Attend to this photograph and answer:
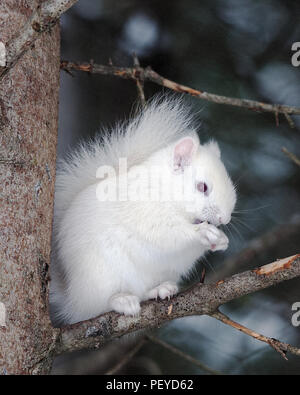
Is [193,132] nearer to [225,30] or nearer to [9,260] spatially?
[225,30]

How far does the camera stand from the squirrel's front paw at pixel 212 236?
4.43 feet

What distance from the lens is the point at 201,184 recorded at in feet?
4.62

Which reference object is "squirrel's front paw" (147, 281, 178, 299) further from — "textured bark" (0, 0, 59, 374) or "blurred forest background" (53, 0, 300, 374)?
"blurred forest background" (53, 0, 300, 374)

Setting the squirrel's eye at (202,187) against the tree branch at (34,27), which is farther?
the squirrel's eye at (202,187)

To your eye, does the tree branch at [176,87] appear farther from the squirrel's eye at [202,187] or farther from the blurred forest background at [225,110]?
the blurred forest background at [225,110]

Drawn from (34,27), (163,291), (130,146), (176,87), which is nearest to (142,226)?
(163,291)

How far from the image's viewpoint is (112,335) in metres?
1.24

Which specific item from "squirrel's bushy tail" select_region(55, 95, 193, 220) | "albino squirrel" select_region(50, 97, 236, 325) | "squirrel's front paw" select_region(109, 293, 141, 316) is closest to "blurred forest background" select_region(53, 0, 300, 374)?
"squirrel's bushy tail" select_region(55, 95, 193, 220)

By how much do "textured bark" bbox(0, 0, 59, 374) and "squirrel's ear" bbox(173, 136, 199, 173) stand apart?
34 cm

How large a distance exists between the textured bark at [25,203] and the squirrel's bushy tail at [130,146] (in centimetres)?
32

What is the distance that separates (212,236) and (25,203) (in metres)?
0.47

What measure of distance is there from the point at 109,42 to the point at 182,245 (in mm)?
869

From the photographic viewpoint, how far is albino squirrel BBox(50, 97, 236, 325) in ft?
4.61

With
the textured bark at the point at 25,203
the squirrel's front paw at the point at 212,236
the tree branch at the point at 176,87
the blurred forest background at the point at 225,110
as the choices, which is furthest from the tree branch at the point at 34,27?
the blurred forest background at the point at 225,110
